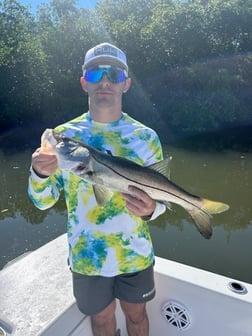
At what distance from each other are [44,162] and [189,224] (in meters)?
4.53

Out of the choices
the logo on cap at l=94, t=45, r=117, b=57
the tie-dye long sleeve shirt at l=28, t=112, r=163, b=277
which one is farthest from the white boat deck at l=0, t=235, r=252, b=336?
the logo on cap at l=94, t=45, r=117, b=57

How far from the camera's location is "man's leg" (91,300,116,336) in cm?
199

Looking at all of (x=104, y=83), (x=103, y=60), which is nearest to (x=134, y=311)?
(x=104, y=83)

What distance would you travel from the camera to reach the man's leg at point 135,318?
6.54 ft

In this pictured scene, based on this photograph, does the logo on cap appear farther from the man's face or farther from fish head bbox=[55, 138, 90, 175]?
fish head bbox=[55, 138, 90, 175]

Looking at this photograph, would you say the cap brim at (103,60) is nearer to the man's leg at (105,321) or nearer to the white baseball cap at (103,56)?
the white baseball cap at (103,56)

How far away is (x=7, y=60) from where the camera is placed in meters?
14.8

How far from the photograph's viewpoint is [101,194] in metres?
1.67

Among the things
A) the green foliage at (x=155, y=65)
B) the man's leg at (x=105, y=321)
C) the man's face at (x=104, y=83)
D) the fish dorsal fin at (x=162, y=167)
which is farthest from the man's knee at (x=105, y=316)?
the green foliage at (x=155, y=65)

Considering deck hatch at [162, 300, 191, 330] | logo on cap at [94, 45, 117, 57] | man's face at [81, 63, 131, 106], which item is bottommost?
deck hatch at [162, 300, 191, 330]

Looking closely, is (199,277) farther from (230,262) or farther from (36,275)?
(230,262)

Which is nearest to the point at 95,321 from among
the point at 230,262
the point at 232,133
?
the point at 230,262

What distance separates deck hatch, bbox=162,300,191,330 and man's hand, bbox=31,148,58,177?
127 centimetres

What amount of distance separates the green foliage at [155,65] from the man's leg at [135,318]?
1341 centimetres
